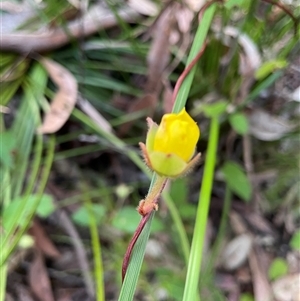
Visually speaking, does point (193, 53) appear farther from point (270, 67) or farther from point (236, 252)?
point (236, 252)

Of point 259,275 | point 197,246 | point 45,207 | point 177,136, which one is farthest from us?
point 259,275

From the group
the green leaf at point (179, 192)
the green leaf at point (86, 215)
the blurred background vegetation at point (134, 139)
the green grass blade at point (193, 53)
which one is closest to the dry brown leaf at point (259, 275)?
the blurred background vegetation at point (134, 139)

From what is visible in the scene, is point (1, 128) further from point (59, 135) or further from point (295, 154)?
point (295, 154)

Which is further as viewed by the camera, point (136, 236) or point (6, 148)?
point (6, 148)

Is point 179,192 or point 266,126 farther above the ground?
point 266,126

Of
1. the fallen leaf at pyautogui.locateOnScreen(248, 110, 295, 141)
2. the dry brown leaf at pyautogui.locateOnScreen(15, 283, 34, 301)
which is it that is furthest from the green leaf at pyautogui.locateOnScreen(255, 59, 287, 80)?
the dry brown leaf at pyautogui.locateOnScreen(15, 283, 34, 301)

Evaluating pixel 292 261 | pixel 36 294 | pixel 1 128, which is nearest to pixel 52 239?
pixel 36 294

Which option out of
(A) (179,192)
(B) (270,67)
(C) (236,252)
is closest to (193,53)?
(B) (270,67)

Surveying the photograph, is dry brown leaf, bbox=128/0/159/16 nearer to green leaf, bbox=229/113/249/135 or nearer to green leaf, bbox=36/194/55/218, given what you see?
green leaf, bbox=229/113/249/135
